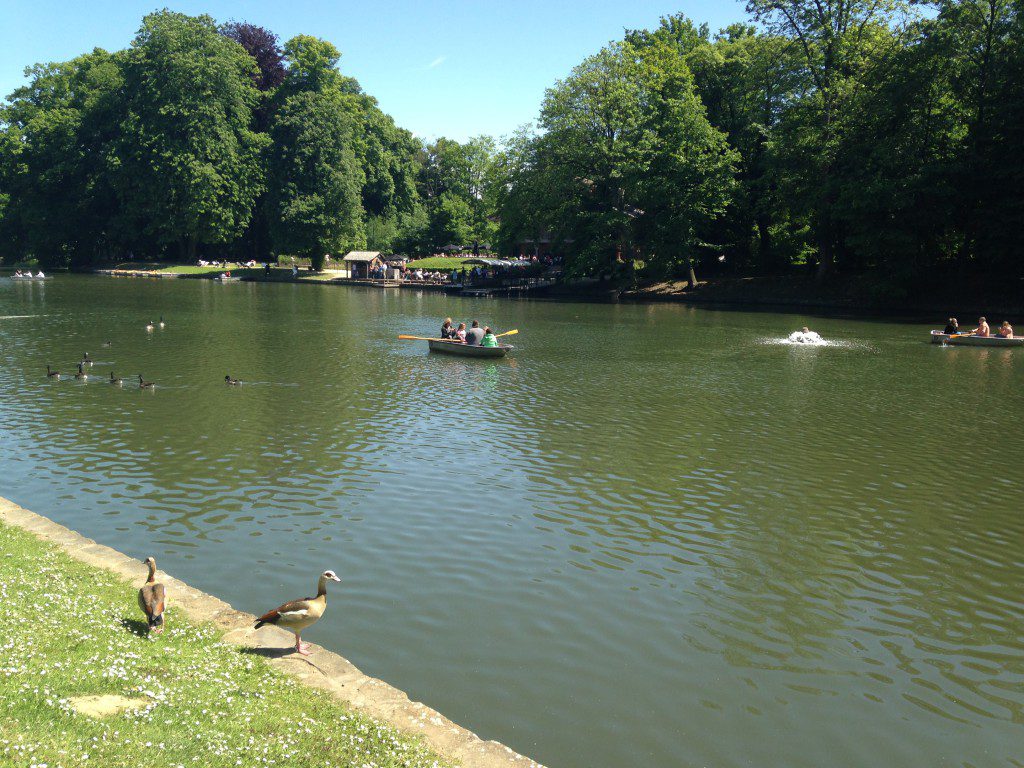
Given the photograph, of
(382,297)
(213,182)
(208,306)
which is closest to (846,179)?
(382,297)

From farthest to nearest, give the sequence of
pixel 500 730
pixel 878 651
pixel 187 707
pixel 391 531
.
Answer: pixel 391 531, pixel 878 651, pixel 500 730, pixel 187 707

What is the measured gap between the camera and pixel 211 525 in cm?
1308

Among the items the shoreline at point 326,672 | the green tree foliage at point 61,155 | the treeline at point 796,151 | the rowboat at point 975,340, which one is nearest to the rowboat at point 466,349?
the rowboat at point 975,340

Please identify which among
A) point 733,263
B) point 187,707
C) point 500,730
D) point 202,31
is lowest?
point 500,730

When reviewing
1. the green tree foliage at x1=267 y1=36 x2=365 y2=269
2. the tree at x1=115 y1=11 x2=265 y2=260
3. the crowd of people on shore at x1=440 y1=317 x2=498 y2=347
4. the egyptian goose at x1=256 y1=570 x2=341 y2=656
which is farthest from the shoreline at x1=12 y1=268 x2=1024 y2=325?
the egyptian goose at x1=256 y1=570 x2=341 y2=656

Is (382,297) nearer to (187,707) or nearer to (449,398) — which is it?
(449,398)

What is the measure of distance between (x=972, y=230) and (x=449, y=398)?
148 feet

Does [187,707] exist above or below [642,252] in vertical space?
below

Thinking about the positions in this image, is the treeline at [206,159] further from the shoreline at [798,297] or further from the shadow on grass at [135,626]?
the shadow on grass at [135,626]

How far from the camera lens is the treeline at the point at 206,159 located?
91438mm

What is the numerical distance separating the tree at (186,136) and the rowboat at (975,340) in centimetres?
7739

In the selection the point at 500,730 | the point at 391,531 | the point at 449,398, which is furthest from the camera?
the point at 449,398

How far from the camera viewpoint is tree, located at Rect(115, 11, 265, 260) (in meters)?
90.6

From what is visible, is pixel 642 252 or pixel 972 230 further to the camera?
pixel 642 252
